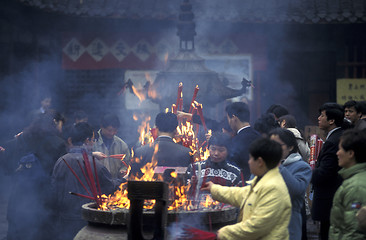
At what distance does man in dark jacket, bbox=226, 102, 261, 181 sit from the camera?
6.27 m

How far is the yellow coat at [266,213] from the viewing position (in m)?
3.92

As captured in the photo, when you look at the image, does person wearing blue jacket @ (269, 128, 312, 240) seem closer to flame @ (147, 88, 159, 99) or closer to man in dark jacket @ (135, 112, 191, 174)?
man in dark jacket @ (135, 112, 191, 174)

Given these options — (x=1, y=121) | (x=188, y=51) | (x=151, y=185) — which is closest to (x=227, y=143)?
(x=151, y=185)

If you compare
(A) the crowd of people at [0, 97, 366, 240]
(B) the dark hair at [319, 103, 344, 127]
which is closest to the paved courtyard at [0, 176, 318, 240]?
(A) the crowd of people at [0, 97, 366, 240]

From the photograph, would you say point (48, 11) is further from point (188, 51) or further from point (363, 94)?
point (363, 94)

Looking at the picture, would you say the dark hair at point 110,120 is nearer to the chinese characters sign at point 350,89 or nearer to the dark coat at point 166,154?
the dark coat at point 166,154

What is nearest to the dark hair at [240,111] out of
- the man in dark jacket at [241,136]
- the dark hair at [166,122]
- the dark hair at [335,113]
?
the man in dark jacket at [241,136]

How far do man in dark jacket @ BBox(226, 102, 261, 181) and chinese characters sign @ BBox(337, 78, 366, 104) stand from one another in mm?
7092

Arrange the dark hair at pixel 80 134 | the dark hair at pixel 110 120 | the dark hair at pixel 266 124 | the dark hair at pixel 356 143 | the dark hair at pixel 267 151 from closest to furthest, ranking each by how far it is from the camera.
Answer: the dark hair at pixel 267 151
the dark hair at pixel 356 143
the dark hair at pixel 80 134
the dark hair at pixel 266 124
the dark hair at pixel 110 120

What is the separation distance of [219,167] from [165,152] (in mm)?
599

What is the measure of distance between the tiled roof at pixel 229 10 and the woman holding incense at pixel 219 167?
22.1ft

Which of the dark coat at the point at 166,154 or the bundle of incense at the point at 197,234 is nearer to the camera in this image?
the bundle of incense at the point at 197,234

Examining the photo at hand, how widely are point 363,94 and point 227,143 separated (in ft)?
26.2

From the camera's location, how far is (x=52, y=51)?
13055 mm
